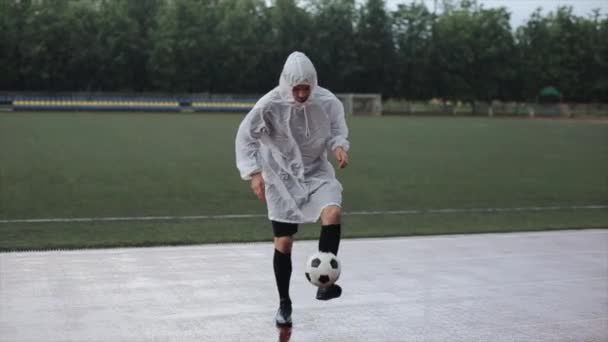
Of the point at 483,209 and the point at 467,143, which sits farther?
the point at 467,143

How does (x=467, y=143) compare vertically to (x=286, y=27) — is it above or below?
below

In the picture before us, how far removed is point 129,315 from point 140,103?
6241 centimetres

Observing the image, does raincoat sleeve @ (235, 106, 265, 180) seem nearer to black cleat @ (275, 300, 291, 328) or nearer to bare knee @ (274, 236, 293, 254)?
bare knee @ (274, 236, 293, 254)

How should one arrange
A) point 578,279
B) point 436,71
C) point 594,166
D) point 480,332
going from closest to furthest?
1. point 480,332
2. point 578,279
3. point 594,166
4. point 436,71

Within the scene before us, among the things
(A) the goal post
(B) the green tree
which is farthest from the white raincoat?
(B) the green tree

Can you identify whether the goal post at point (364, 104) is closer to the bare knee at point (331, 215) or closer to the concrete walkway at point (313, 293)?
the concrete walkway at point (313, 293)

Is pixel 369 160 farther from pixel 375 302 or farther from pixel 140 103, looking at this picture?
pixel 140 103

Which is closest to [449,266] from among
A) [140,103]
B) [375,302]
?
[375,302]

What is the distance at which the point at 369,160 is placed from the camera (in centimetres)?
2302

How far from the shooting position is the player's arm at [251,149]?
20.3 feet

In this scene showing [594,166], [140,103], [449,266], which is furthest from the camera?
[140,103]

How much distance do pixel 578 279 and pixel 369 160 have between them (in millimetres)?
15083

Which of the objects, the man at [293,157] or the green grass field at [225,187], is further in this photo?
the green grass field at [225,187]

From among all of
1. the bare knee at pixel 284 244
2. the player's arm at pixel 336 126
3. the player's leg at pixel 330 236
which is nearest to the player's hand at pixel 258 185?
the bare knee at pixel 284 244
